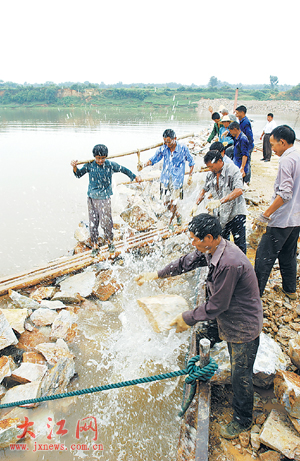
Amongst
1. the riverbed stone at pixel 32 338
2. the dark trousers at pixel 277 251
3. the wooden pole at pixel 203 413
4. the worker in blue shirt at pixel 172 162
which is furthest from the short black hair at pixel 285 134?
the riverbed stone at pixel 32 338

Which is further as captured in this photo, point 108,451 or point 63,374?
point 63,374

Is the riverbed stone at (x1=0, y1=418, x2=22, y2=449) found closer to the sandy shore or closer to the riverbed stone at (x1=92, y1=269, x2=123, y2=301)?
the riverbed stone at (x1=92, y1=269, x2=123, y2=301)

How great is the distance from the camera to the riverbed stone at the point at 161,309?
2.46 meters

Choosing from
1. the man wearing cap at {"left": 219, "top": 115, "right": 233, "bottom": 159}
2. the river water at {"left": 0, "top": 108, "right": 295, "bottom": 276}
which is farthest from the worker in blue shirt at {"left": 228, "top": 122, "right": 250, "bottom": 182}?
the river water at {"left": 0, "top": 108, "right": 295, "bottom": 276}

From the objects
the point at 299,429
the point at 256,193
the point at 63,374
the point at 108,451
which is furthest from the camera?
the point at 256,193

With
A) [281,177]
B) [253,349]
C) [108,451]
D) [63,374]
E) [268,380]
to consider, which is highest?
[281,177]

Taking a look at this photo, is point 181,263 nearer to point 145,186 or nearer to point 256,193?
point 256,193

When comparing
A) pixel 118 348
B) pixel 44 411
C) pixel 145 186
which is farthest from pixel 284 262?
pixel 145 186

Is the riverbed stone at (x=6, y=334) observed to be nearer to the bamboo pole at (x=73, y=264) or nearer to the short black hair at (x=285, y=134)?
the bamboo pole at (x=73, y=264)

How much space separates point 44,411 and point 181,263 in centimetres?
183

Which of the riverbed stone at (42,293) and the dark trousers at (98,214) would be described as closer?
the riverbed stone at (42,293)

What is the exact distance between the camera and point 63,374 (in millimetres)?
2510

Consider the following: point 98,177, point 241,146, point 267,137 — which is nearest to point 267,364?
point 98,177

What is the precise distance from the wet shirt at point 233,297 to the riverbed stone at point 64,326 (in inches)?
73.9
